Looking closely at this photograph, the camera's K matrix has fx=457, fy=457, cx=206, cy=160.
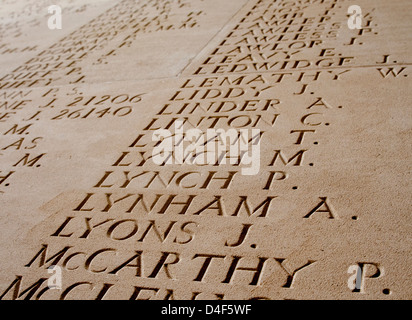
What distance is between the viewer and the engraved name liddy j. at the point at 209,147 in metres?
4.51

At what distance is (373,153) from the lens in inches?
164

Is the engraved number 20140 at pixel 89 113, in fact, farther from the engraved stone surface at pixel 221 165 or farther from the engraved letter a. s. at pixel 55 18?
the engraved letter a. s. at pixel 55 18

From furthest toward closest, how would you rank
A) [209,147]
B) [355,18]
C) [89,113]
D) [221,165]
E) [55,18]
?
[55,18], [355,18], [89,113], [209,147], [221,165]

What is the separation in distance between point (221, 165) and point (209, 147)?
1.28ft

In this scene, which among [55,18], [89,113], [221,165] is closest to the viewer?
[221,165]

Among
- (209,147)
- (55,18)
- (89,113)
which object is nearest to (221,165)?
(209,147)

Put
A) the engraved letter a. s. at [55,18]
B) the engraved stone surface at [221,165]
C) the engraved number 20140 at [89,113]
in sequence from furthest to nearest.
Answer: the engraved letter a. s. at [55,18], the engraved number 20140 at [89,113], the engraved stone surface at [221,165]

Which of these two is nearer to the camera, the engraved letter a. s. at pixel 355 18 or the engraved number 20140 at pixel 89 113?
the engraved number 20140 at pixel 89 113

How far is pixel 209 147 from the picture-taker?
15.7 ft

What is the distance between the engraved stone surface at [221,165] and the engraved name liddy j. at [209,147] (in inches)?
0.9

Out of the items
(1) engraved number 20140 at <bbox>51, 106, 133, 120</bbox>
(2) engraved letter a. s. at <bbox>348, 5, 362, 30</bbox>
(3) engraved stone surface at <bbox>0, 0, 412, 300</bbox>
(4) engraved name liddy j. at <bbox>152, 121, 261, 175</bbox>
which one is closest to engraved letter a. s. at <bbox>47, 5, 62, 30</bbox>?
(3) engraved stone surface at <bbox>0, 0, 412, 300</bbox>

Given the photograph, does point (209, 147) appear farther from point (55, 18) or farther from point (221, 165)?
point (55, 18)

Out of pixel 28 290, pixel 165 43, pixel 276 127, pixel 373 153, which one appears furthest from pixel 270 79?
pixel 28 290

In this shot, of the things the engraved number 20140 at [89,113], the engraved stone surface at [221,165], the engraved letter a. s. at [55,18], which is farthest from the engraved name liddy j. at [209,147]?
→ the engraved letter a. s. at [55,18]
